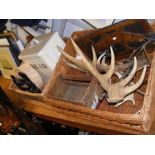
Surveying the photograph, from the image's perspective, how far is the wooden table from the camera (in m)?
1.26

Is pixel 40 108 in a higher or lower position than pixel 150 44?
lower

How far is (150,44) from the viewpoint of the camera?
1260 millimetres

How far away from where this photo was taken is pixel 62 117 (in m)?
1.45

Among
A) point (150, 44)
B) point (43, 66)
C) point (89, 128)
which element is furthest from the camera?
point (43, 66)

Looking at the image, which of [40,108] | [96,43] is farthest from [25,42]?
[96,43]

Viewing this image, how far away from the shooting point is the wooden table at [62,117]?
1.26 metres

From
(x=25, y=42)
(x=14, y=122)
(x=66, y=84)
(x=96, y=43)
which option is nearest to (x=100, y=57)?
A: (x=96, y=43)

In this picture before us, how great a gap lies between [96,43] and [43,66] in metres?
0.31

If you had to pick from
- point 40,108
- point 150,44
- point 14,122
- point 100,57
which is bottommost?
point 14,122

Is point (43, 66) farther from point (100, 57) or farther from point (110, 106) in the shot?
point (110, 106)

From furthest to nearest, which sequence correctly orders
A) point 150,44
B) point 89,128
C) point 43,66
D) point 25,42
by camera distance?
point 25,42 < point 43,66 < point 89,128 < point 150,44

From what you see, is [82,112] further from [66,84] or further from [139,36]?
[139,36]

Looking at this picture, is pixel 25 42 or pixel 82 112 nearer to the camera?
pixel 82 112

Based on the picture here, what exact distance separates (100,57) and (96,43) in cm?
8
